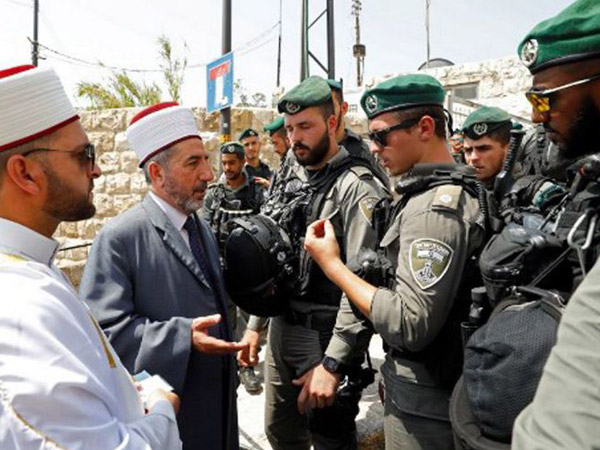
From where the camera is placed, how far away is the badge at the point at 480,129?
434 centimetres

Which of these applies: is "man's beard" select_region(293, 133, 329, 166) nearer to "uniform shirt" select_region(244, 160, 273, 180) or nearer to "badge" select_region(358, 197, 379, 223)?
"badge" select_region(358, 197, 379, 223)

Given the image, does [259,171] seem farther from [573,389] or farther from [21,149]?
[573,389]

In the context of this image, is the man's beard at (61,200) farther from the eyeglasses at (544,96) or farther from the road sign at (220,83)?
the road sign at (220,83)

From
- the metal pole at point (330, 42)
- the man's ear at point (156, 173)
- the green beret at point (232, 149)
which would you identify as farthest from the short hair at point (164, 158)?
the metal pole at point (330, 42)

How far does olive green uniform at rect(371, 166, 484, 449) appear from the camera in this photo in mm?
1630

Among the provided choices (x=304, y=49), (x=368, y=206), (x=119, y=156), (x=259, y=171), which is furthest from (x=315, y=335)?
(x=304, y=49)

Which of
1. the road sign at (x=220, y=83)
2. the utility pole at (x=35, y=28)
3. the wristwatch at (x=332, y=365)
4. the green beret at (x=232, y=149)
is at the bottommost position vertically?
the wristwatch at (x=332, y=365)

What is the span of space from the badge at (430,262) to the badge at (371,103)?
0.65 metres

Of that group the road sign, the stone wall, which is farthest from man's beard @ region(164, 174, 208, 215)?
the stone wall

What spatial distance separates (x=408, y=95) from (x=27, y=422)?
1644 millimetres

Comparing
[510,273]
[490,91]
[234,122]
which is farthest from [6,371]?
[490,91]

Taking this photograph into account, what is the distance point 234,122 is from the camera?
8.88m

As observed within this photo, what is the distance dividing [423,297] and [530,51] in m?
0.80

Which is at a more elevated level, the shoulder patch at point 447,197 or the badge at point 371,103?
the badge at point 371,103
